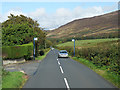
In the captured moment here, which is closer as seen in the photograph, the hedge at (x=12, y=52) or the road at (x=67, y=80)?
the road at (x=67, y=80)

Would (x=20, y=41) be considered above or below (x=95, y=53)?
→ above

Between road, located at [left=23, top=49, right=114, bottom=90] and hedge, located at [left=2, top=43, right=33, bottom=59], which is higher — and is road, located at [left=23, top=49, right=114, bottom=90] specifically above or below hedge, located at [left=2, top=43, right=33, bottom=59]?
below

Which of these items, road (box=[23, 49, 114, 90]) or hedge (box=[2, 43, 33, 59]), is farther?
hedge (box=[2, 43, 33, 59])

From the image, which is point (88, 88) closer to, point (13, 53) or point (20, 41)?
point (13, 53)

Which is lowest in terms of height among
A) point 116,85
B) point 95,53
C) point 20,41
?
point 116,85

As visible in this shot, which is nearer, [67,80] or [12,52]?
[67,80]

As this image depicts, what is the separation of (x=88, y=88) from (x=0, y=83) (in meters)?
4.85

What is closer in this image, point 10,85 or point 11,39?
point 10,85

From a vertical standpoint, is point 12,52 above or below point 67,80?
above

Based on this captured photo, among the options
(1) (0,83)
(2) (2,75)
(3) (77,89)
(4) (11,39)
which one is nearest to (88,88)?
(3) (77,89)

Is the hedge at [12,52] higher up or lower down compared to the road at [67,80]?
higher up

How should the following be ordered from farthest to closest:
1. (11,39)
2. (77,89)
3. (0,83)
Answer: (11,39), (0,83), (77,89)

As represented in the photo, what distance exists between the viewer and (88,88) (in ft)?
24.9

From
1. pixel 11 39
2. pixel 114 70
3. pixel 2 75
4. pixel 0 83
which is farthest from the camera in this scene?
pixel 11 39
